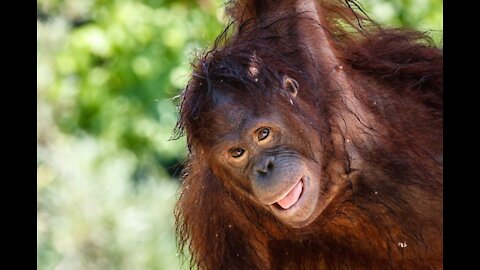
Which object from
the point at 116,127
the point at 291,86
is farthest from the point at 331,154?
the point at 116,127

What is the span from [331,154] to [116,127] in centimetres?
530

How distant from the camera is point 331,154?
3.82 metres

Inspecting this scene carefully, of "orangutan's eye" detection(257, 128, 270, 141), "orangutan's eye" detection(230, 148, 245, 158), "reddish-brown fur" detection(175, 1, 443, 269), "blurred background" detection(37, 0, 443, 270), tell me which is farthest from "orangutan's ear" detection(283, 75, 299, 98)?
"blurred background" detection(37, 0, 443, 270)

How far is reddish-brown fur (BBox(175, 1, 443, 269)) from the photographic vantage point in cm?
372

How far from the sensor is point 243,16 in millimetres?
3986

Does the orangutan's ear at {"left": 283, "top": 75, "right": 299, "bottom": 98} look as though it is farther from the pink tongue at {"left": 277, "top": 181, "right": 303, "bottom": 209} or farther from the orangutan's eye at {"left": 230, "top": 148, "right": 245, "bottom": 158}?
the pink tongue at {"left": 277, "top": 181, "right": 303, "bottom": 209}

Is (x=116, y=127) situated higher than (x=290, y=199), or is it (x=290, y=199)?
(x=116, y=127)

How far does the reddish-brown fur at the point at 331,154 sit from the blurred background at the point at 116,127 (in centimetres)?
386

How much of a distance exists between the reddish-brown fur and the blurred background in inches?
152

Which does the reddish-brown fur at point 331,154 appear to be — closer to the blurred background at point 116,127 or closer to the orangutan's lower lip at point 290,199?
the orangutan's lower lip at point 290,199

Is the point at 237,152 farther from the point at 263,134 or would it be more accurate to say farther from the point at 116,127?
the point at 116,127
